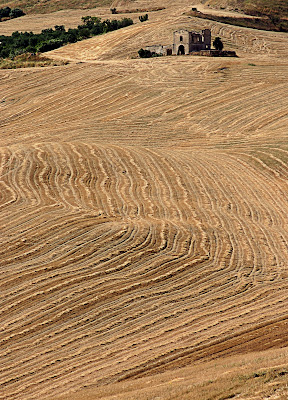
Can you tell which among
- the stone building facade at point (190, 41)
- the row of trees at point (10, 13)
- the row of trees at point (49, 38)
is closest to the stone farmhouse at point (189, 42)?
the stone building facade at point (190, 41)

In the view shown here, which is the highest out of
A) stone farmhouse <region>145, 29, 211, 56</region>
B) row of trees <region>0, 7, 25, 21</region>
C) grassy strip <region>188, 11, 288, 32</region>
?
row of trees <region>0, 7, 25, 21</region>

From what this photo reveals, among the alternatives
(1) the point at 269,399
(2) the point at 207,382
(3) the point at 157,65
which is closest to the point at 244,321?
(2) the point at 207,382

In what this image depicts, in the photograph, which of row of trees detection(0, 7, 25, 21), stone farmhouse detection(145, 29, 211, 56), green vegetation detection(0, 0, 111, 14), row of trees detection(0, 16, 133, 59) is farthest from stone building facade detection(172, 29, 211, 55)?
row of trees detection(0, 7, 25, 21)

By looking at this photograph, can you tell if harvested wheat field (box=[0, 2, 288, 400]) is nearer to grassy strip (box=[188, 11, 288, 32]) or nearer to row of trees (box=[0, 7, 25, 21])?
grassy strip (box=[188, 11, 288, 32])

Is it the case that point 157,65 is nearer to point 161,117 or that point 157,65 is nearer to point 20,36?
point 161,117

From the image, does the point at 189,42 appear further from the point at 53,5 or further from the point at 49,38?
the point at 53,5

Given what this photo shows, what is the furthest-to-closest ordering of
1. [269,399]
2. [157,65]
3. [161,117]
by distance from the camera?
[157,65]
[161,117]
[269,399]
